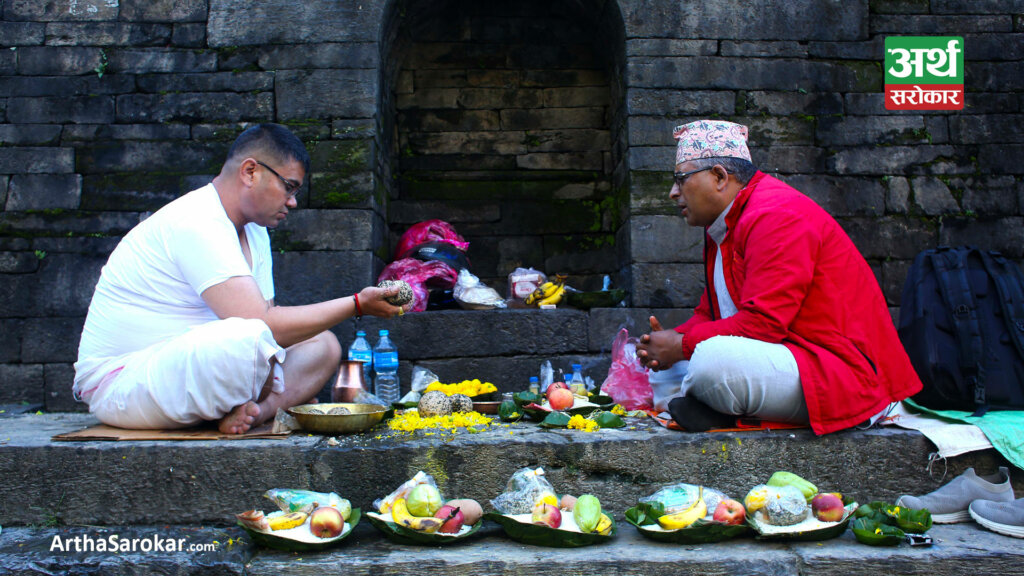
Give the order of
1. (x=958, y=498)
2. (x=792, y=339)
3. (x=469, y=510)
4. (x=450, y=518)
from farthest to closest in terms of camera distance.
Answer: (x=792, y=339) → (x=958, y=498) → (x=469, y=510) → (x=450, y=518)

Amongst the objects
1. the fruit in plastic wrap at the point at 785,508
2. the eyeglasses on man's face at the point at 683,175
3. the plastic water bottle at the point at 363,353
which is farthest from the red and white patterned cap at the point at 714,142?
the plastic water bottle at the point at 363,353

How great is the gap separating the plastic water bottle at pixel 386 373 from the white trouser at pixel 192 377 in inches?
62.0

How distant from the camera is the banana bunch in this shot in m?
5.01

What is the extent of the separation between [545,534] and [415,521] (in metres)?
0.45

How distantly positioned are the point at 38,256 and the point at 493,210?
3.32 m

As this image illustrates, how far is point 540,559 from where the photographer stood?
7.72 ft

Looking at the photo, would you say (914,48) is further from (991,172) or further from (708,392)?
(708,392)

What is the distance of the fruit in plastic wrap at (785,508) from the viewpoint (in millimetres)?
2479

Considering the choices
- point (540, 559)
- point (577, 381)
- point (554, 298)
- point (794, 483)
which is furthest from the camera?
point (554, 298)

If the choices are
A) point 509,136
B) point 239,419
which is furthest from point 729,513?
point 509,136

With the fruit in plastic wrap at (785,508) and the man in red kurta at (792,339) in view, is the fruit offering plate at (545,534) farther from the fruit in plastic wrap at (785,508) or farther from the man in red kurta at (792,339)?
the man in red kurta at (792,339)

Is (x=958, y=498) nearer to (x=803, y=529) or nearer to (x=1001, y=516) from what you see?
(x=1001, y=516)

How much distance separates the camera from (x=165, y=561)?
7.86 feet

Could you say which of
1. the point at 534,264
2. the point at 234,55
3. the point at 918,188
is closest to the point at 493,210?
the point at 534,264
